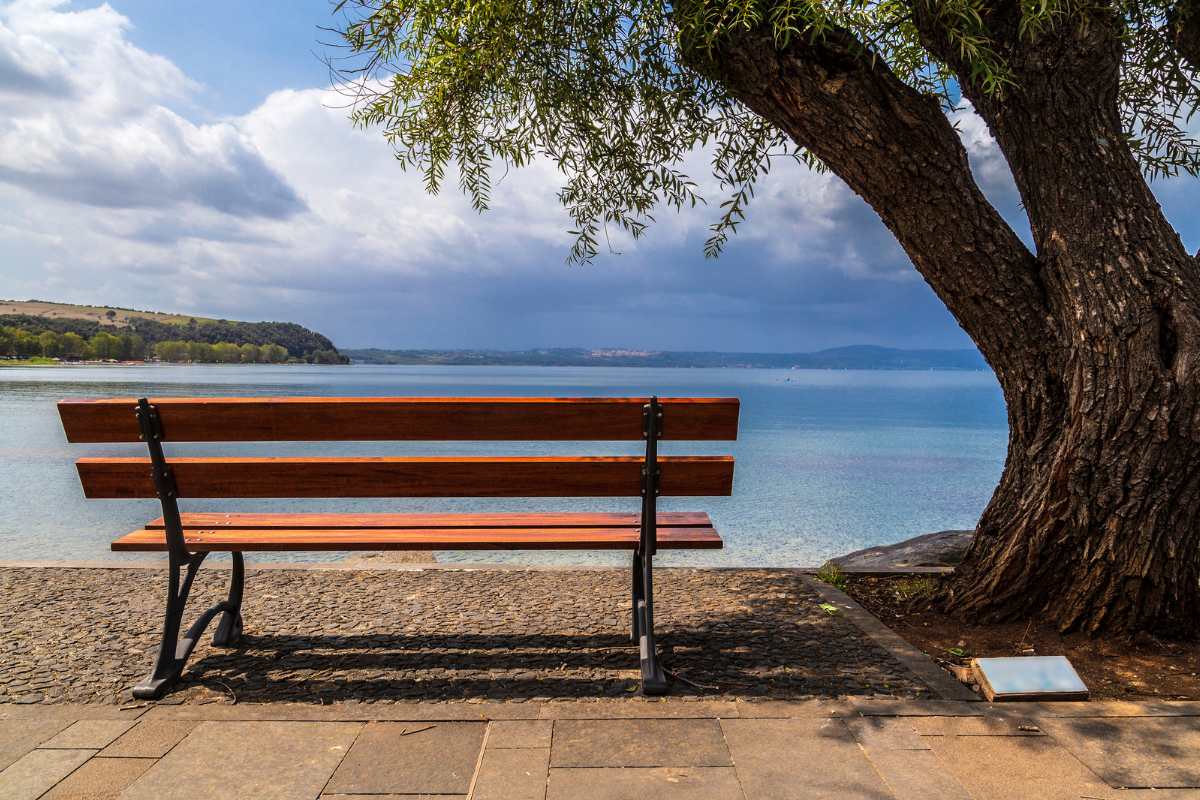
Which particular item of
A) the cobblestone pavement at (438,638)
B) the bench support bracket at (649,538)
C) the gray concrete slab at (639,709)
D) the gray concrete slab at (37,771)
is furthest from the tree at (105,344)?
the gray concrete slab at (639,709)

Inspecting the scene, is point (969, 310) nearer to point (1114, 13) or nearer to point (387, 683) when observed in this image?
point (1114, 13)

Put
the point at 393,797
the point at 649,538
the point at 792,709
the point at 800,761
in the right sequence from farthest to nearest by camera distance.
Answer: the point at 649,538 → the point at 792,709 → the point at 800,761 → the point at 393,797

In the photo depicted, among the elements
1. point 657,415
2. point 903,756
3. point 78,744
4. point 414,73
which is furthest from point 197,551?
point 414,73

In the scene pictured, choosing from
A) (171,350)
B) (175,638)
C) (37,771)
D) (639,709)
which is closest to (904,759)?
(639,709)

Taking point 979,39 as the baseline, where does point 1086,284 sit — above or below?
below

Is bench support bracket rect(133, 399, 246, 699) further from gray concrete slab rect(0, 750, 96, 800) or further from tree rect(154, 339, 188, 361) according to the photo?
tree rect(154, 339, 188, 361)

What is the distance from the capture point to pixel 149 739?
285 cm

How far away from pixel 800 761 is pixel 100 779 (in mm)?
2319

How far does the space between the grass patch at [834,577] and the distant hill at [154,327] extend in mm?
89584

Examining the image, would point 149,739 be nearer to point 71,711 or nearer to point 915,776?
point 71,711

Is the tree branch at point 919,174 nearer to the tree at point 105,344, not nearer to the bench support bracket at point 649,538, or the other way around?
the bench support bracket at point 649,538

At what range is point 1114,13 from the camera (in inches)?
172

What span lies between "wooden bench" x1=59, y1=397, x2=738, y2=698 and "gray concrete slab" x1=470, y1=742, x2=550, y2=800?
29.4 inches

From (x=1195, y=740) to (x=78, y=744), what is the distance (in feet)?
13.2
